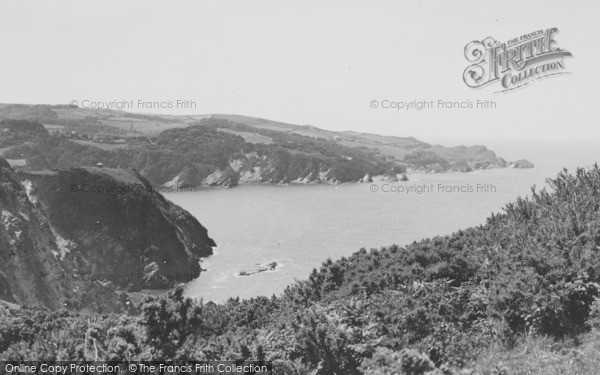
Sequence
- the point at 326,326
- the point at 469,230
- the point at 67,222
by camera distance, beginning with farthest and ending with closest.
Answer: the point at 67,222 < the point at 469,230 < the point at 326,326

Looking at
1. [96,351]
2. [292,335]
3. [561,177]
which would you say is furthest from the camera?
[561,177]

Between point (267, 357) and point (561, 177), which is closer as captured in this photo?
point (267, 357)

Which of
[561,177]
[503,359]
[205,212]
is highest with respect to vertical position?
[561,177]

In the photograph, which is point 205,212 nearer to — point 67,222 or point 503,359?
point 67,222

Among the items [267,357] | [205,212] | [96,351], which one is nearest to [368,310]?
[267,357]

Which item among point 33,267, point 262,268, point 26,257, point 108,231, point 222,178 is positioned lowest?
point 262,268

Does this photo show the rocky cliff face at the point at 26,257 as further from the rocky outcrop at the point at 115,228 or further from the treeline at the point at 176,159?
the treeline at the point at 176,159
